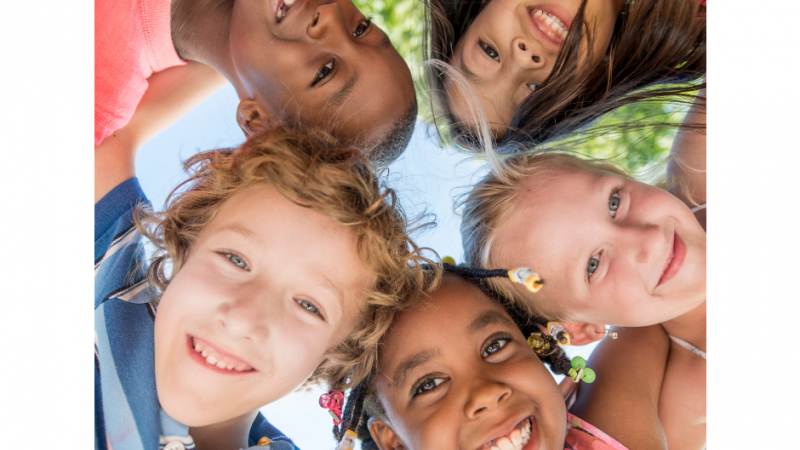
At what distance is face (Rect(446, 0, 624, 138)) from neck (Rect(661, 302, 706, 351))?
714mm

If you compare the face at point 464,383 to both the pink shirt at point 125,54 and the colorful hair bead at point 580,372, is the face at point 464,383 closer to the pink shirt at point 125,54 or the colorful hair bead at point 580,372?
the colorful hair bead at point 580,372

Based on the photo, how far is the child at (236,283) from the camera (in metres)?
0.87

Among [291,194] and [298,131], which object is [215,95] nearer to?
[298,131]

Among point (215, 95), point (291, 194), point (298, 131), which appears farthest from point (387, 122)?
point (215, 95)

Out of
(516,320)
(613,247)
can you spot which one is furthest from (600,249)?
(516,320)

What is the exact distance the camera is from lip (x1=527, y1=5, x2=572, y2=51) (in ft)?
3.86

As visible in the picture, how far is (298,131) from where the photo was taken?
1.01 meters

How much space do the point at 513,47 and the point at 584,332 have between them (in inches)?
29.8

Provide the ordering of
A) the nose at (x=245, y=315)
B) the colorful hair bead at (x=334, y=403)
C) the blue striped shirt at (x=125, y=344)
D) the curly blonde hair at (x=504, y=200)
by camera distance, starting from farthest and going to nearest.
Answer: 1. the curly blonde hair at (x=504, y=200)
2. the colorful hair bead at (x=334, y=403)
3. the blue striped shirt at (x=125, y=344)
4. the nose at (x=245, y=315)

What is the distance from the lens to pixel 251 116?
1.10m

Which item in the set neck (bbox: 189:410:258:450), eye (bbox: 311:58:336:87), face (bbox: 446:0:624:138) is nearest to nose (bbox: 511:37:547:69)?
face (bbox: 446:0:624:138)

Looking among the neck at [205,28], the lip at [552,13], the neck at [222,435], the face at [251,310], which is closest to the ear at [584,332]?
the face at [251,310]

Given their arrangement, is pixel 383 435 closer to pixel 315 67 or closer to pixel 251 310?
pixel 251 310

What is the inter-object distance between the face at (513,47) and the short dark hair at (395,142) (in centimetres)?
18
